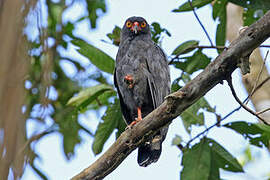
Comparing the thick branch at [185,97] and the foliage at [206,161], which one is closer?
the thick branch at [185,97]

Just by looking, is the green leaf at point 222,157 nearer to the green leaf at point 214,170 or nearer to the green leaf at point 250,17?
the green leaf at point 214,170

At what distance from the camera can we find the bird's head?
17.7ft

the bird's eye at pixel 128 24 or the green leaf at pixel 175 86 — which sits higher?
the bird's eye at pixel 128 24

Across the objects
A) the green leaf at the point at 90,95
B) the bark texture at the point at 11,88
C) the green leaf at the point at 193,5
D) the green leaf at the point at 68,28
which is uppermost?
the bark texture at the point at 11,88

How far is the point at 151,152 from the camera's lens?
434 cm

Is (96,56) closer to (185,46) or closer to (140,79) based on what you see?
(140,79)

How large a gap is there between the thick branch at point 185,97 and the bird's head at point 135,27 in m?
2.34

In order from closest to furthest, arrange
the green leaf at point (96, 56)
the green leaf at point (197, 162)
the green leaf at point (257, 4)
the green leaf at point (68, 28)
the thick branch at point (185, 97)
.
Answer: the thick branch at point (185, 97), the green leaf at point (257, 4), the green leaf at point (197, 162), the green leaf at point (96, 56), the green leaf at point (68, 28)

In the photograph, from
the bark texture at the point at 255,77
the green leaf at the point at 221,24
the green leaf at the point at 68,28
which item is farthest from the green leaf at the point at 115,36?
the bark texture at the point at 255,77

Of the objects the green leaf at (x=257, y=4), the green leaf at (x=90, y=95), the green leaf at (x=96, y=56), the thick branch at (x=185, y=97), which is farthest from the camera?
the green leaf at (x=90, y=95)

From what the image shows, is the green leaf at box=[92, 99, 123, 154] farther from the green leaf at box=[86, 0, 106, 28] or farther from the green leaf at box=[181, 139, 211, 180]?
the green leaf at box=[86, 0, 106, 28]

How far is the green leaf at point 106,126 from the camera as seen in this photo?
4.57 meters

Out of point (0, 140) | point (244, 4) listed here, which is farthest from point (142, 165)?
point (0, 140)

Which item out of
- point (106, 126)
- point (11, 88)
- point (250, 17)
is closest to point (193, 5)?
point (250, 17)
